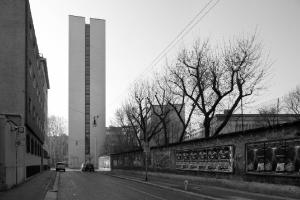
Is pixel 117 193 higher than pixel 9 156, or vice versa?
pixel 9 156

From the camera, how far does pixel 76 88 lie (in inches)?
4289

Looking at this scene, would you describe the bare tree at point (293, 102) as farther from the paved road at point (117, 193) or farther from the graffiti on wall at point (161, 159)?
the paved road at point (117, 193)

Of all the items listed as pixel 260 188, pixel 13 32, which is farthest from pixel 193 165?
pixel 13 32

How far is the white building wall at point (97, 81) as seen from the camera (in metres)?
110

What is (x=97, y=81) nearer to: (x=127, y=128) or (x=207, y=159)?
(x=127, y=128)

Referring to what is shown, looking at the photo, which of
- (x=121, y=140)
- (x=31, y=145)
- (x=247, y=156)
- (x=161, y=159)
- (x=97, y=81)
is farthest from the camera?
(x=97, y=81)

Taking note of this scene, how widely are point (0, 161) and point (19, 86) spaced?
1049 cm

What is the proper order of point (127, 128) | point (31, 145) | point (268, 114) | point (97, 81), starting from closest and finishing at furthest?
point (31, 145) < point (268, 114) < point (127, 128) < point (97, 81)

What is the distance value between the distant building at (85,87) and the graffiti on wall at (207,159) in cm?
7535

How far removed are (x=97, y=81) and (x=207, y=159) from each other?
276 ft

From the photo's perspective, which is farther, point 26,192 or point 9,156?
point 9,156

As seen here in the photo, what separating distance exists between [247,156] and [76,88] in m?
89.5

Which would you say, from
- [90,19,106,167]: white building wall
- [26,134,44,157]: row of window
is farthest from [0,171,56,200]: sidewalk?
[90,19,106,167]: white building wall

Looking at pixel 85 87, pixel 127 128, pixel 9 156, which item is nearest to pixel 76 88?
pixel 85 87
